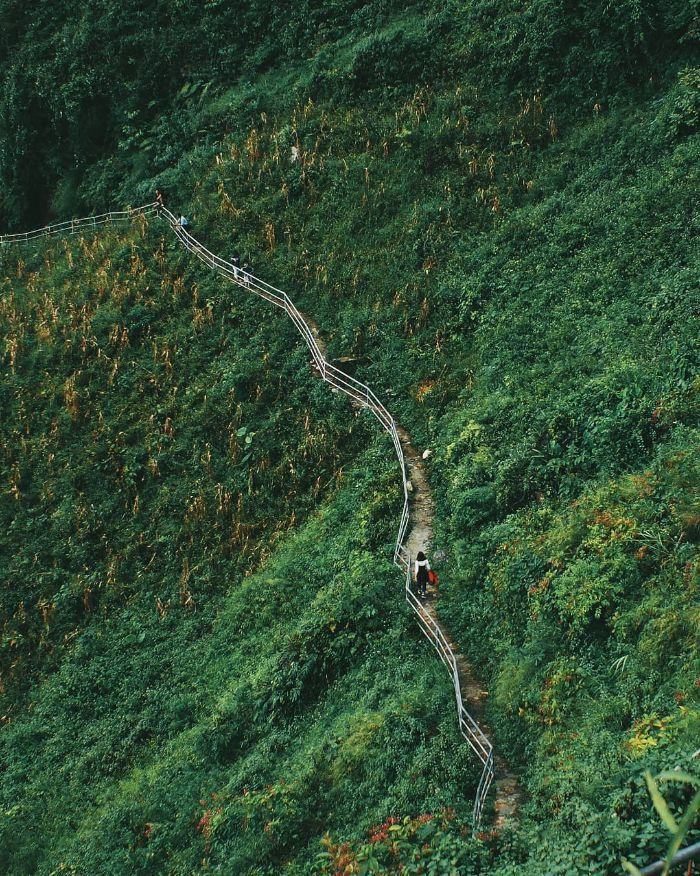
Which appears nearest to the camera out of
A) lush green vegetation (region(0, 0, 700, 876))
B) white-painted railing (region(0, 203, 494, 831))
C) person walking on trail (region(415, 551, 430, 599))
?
lush green vegetation (region(0, 0, 700, 876))

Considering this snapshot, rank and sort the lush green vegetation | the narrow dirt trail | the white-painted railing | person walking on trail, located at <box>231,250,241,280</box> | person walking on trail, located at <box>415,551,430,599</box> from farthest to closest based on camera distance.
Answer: person walking on trail, located at <box>231,250,241,280</box> → person walking on trail, located at <box>415,551,430,599</box> → the white-painted railing → the lush green vegetation → the narrow dirt trail

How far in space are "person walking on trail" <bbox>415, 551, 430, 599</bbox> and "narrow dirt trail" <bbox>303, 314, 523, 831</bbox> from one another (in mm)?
293

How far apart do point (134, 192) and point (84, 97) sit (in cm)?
636

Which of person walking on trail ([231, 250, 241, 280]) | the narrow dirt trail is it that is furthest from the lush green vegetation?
person walking on trail ([231, 250, 241, 280])

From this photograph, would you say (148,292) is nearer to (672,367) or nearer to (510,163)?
(510,163)

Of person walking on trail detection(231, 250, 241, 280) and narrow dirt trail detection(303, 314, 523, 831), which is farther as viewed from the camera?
person walking on trail detection(231, 250, 241, 280)

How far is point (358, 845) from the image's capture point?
1255 cm

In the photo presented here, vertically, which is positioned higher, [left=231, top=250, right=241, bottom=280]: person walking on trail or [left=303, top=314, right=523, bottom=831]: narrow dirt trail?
[left=231, top=250, right=241, bottom=280]: person walking on trail

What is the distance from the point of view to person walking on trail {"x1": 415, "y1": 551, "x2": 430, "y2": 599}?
1719 centimetres

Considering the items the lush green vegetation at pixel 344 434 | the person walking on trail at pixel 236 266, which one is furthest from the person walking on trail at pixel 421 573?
the person walking on trail at pixel 236 266

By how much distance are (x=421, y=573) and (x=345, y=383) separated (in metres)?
8.85

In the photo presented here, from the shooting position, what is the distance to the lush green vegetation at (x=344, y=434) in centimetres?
1359

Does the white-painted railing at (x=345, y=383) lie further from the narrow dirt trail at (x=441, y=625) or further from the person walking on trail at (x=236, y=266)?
the narrow dirt trail at (x=441, y=625)

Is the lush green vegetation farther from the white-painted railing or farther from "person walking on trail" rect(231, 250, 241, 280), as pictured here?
"person walking on trail" rect(231, 250, 241, 280)
